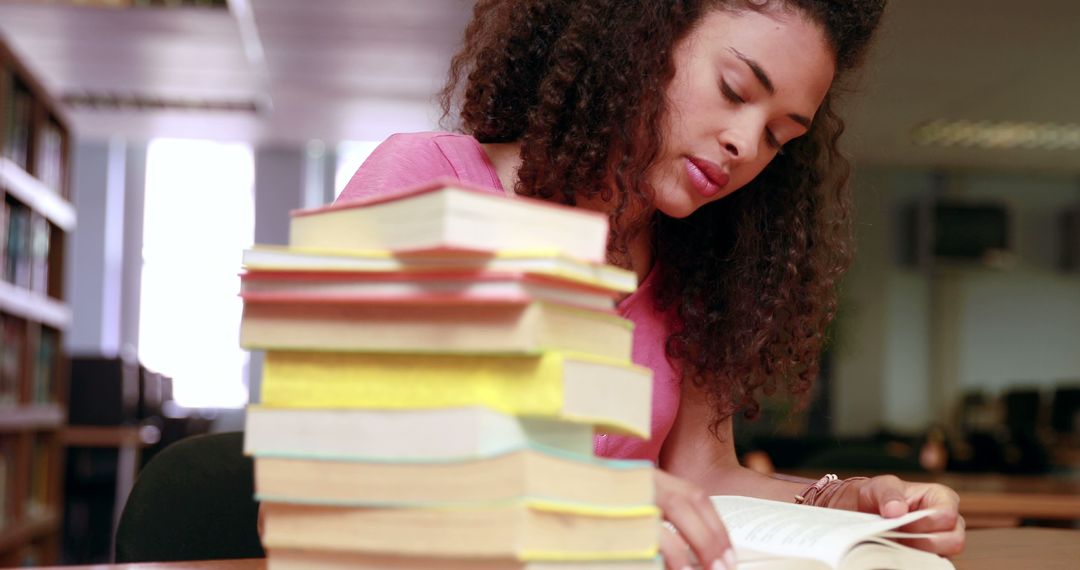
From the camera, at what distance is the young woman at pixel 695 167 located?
3.65 ft

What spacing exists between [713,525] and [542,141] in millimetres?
554

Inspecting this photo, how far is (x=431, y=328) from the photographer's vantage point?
1.89 feet

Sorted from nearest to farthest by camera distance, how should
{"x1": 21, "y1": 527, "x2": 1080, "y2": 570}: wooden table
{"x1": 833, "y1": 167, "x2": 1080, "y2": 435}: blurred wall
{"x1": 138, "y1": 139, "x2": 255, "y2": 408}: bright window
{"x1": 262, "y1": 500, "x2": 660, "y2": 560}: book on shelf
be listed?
{"x1": 262, "y1": 500, "x2": 660, "y2": 560}: book on shelf → {"x1": 21, "y1": 527, "x2": 1080, "y2": 570}: wooden table → {"x1": 138, "y1": 139, "x2": 255, "y2": 408}: bright window → {"x1": 833, "y1": 167, "x2": 1080, "y2": 435}: blurred wall

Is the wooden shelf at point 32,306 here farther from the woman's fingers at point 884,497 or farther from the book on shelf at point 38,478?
the woman's fingers at point 884,497

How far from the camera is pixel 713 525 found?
71cm

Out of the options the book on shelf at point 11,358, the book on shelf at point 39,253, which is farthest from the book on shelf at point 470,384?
the book on shelf at point 39,253

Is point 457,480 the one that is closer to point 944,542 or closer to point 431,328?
point 431,328

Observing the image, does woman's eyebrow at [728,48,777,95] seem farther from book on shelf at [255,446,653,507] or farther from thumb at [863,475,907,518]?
book on shelf at [255,446,653,507]

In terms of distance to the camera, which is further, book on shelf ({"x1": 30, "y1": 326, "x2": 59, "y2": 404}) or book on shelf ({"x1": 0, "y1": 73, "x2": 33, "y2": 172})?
book on shelf ({"x1": 30, "y1": 326, "x2": 59, "y2": 404})

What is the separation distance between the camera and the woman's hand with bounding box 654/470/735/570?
2.31 ft

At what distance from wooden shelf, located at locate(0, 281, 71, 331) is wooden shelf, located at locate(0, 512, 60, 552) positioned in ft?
2.23

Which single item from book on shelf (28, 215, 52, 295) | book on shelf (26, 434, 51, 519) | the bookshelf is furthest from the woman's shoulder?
book on shelf (26, 434, 51, 519)


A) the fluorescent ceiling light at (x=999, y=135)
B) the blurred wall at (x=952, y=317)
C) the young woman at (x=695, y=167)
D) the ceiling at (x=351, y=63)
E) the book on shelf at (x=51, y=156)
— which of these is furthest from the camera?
the blurred wall at (x=952, y=317)

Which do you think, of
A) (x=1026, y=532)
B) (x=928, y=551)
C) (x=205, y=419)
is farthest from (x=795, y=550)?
(x=205, y=419)
